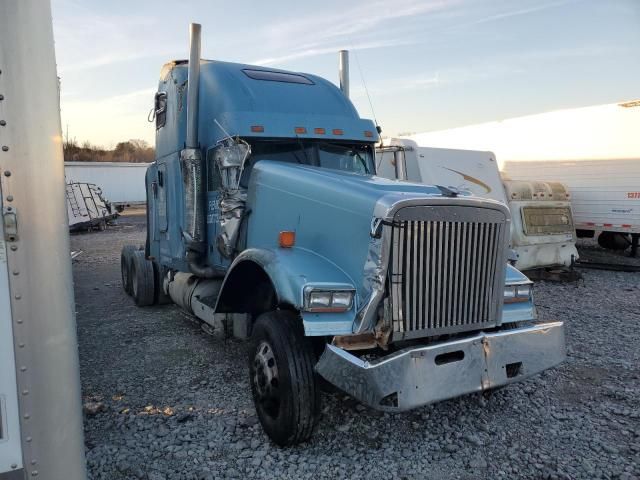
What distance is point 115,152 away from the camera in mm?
51812

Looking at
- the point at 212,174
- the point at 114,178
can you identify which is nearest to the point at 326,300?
the point at 212,174

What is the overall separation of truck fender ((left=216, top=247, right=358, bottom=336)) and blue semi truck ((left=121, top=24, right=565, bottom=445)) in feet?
0.03

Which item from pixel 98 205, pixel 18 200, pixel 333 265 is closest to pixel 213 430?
pixel 333 265

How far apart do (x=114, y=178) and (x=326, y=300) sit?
30557mm

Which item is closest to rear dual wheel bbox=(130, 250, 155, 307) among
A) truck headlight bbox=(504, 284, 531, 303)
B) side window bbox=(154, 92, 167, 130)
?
side window bbox=(154, 92, 167, 130)

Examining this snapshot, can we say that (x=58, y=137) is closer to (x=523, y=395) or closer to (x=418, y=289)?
(x=418, y=289)

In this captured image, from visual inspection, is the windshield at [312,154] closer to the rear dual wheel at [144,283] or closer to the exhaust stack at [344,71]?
the exhaust stack at [344,71]

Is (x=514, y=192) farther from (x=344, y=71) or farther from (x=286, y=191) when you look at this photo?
(x=286, y=191)

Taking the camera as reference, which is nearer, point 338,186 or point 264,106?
point 338,186

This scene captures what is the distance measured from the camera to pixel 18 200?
1.84m

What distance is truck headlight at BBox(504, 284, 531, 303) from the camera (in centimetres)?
387

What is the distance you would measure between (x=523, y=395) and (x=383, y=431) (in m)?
1.41

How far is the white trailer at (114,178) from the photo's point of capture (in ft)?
94.7

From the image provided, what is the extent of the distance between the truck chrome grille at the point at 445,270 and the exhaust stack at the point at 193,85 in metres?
2.73
